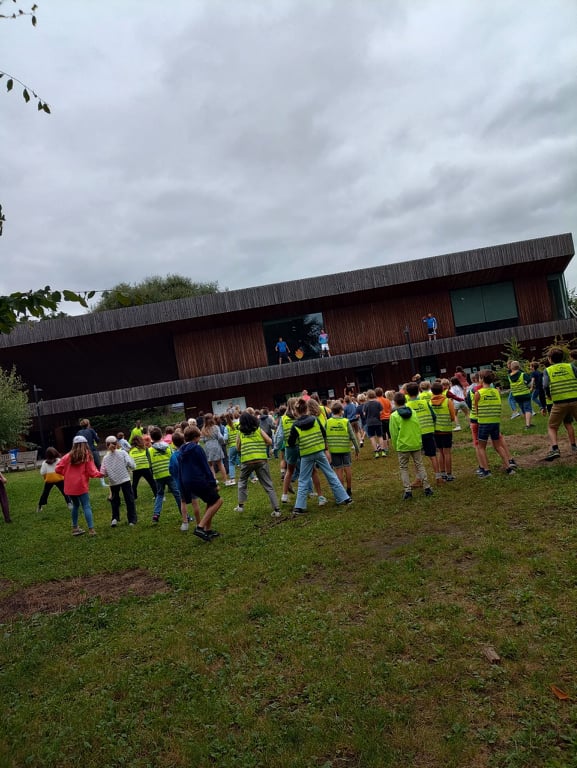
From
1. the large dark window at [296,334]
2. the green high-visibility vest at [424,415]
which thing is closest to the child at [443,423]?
the green high-visibility vest at [424,415]

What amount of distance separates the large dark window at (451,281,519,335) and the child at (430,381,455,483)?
25.3 meters

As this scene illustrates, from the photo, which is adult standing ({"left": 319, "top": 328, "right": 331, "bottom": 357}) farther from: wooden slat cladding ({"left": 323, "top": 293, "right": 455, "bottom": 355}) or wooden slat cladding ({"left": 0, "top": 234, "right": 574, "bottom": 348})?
wooden slat cladding ({"left": 0, "top": 234, "right": 574, "bottom": 348})

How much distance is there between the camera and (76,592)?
7.89 meters

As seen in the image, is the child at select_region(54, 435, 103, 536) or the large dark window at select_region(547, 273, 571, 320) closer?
the child at select_region(54, 435, 103, 536)

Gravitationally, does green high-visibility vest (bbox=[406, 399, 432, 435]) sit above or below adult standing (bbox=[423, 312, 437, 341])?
below

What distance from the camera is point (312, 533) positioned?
28.2 ft

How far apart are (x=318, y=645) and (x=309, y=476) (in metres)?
5.11

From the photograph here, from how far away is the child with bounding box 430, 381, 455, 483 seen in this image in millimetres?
10391

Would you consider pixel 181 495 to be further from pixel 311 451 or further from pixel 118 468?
pixel 311 451

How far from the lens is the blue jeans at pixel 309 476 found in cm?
1005

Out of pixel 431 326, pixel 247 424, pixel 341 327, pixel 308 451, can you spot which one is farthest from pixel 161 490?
pixel 341 327

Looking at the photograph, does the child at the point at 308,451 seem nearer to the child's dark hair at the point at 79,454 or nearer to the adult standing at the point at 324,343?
the child's dark hair at the point at 79,454

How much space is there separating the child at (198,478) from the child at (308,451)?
156 centimetres

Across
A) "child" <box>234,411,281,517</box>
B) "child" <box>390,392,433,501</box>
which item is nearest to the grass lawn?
"child" <box>390,392,433,501</box>
